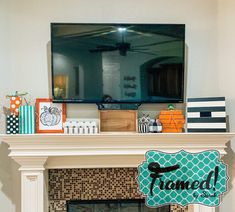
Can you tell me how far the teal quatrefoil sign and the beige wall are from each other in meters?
1.29

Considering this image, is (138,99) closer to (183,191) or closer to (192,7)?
(192,7)

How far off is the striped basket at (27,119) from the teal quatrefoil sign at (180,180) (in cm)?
136

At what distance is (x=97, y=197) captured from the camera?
2.65 metres

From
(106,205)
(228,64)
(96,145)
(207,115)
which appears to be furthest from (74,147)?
(228,64)

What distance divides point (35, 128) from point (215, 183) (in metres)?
1.60

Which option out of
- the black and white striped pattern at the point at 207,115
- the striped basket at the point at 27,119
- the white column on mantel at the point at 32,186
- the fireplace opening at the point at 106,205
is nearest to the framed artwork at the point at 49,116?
the striped basket at the point at 27,119

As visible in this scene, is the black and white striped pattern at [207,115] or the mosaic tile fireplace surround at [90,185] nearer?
the black and white striped pattern at [207,115]

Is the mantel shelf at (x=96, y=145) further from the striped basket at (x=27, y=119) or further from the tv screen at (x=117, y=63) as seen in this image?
the tv screen at (x=117, y=63)

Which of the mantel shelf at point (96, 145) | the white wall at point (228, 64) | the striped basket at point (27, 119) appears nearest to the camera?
the mantel shelf at point (96, 145)

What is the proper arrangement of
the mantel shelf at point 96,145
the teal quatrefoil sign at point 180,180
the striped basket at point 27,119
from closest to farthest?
the teal quatrefoil sign at point 180,180 → the mantel shelf at point 96,145 → the striped basket at point 27,119

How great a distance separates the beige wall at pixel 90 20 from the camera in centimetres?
264

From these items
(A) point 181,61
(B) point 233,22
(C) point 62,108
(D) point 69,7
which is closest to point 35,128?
(C) point 62,108

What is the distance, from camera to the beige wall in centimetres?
264

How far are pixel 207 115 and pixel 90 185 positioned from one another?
1.16 metres
